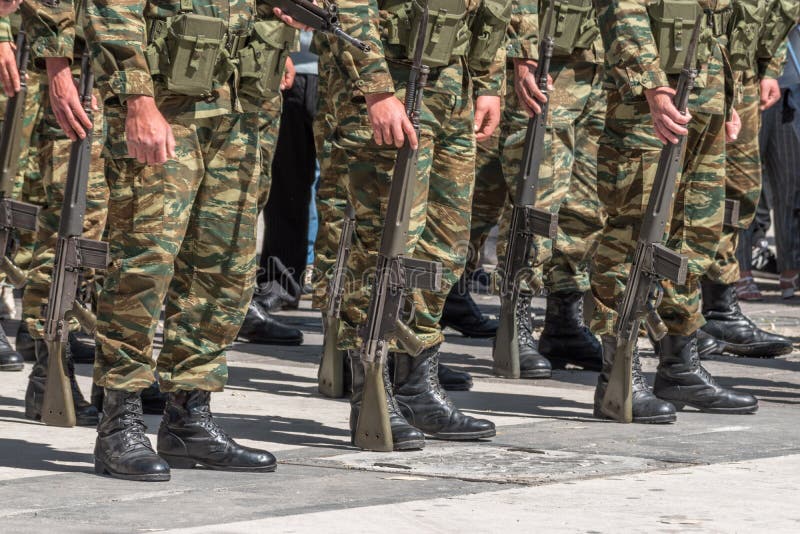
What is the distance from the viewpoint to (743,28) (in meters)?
6.75

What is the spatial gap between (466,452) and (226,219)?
1.11 metres

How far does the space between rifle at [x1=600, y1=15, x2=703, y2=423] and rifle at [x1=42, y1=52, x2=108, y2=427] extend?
1.93 m

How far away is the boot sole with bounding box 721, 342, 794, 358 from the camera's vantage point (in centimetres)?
794

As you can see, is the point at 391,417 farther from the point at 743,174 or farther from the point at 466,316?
the point at 466,316

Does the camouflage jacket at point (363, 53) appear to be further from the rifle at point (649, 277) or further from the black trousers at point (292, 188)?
the black trousers at point (292, 188)

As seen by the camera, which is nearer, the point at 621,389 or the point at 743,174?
the point at 621,389

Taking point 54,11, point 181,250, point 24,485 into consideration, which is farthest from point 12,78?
point 24,485

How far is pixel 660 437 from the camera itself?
18.5 feet

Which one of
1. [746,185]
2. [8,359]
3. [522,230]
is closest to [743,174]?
[746,185]

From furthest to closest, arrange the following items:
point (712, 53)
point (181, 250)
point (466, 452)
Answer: point (712, 53) < point (466, 452) < point (181, 250)

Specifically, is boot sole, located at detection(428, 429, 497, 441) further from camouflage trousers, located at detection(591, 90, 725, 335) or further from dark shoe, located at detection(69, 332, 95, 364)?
dark shoe, located at detection(69, 332, 95, 364)

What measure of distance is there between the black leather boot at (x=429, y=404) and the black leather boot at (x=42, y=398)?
3.46 feet

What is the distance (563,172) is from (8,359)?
8.14ft

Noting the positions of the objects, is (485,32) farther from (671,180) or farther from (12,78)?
(12,78)
